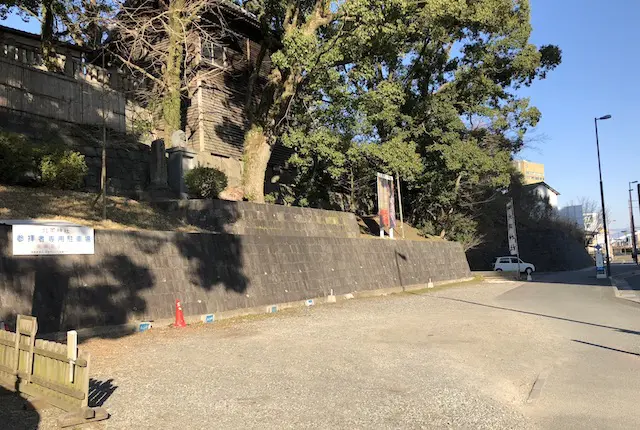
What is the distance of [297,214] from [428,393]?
13481 mm

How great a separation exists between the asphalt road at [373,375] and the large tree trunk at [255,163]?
865 centimetres

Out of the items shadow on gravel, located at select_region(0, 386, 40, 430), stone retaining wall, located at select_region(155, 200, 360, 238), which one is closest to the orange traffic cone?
stone retaining wall, located at select_region(155, 200, 360, 238)

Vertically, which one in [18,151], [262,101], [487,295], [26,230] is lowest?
[487,295]

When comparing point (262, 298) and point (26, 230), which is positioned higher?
point (26, 230)

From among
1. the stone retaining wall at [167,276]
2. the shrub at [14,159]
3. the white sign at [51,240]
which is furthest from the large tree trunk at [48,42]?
the white sign at [51,240]

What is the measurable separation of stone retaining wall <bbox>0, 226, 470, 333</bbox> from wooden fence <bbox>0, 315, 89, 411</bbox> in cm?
265

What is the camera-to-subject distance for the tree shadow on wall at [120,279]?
808 centimetres

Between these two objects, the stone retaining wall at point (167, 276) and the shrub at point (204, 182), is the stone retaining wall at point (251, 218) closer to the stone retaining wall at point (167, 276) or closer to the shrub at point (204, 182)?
the shrub at point (204, 182)

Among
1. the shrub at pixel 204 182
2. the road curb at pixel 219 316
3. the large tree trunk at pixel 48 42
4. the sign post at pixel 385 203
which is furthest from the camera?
the sign post at pixel 385 203

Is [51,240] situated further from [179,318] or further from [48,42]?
[48,42]

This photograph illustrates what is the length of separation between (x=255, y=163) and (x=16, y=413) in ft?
53.9

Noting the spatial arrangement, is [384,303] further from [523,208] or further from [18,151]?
[523,208]

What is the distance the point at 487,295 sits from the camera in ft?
67.9

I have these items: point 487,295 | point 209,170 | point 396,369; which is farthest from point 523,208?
point 396,369
